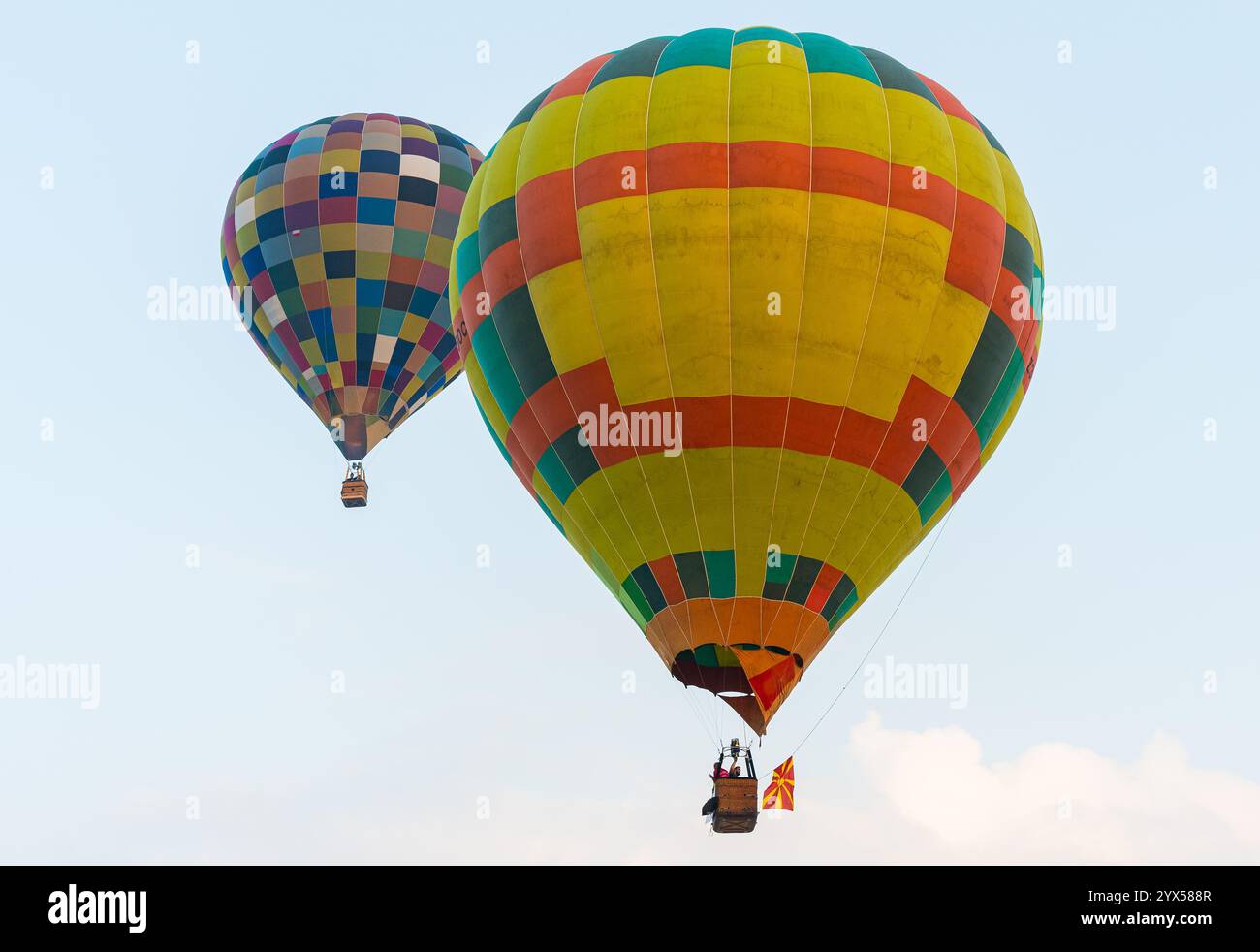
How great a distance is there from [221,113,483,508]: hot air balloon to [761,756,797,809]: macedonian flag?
13.6 meters

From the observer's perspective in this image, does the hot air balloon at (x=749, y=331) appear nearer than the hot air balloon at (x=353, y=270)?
Yes

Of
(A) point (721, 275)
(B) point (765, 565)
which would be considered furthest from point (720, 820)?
(A) point (721, 275)

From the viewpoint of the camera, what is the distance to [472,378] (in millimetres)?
22234

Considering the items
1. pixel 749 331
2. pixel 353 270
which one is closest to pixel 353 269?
pixel 353 270

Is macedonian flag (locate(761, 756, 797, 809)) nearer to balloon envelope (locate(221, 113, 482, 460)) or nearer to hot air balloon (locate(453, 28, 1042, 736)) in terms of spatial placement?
hot air balloon (locate(453, 28, 1042, 736))

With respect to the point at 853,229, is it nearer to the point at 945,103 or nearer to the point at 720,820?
the point at 945,103

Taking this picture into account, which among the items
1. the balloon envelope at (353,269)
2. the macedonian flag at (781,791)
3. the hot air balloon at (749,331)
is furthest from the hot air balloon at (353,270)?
the macedonian flag at (781,791)

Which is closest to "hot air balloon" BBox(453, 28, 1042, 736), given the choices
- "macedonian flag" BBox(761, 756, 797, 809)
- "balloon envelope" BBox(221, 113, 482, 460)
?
"macedonian flag" BBox(761, 756, 797, 809)

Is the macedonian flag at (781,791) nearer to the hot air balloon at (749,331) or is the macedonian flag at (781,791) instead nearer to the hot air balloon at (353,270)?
the hot air balloon at (749,331)

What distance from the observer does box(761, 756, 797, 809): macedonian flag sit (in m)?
19.4

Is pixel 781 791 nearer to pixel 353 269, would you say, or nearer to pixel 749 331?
pixel 749 331

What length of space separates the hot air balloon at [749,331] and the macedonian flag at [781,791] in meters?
0.74

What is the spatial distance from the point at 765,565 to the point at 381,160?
46.3 feet

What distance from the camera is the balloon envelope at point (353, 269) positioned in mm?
31000
